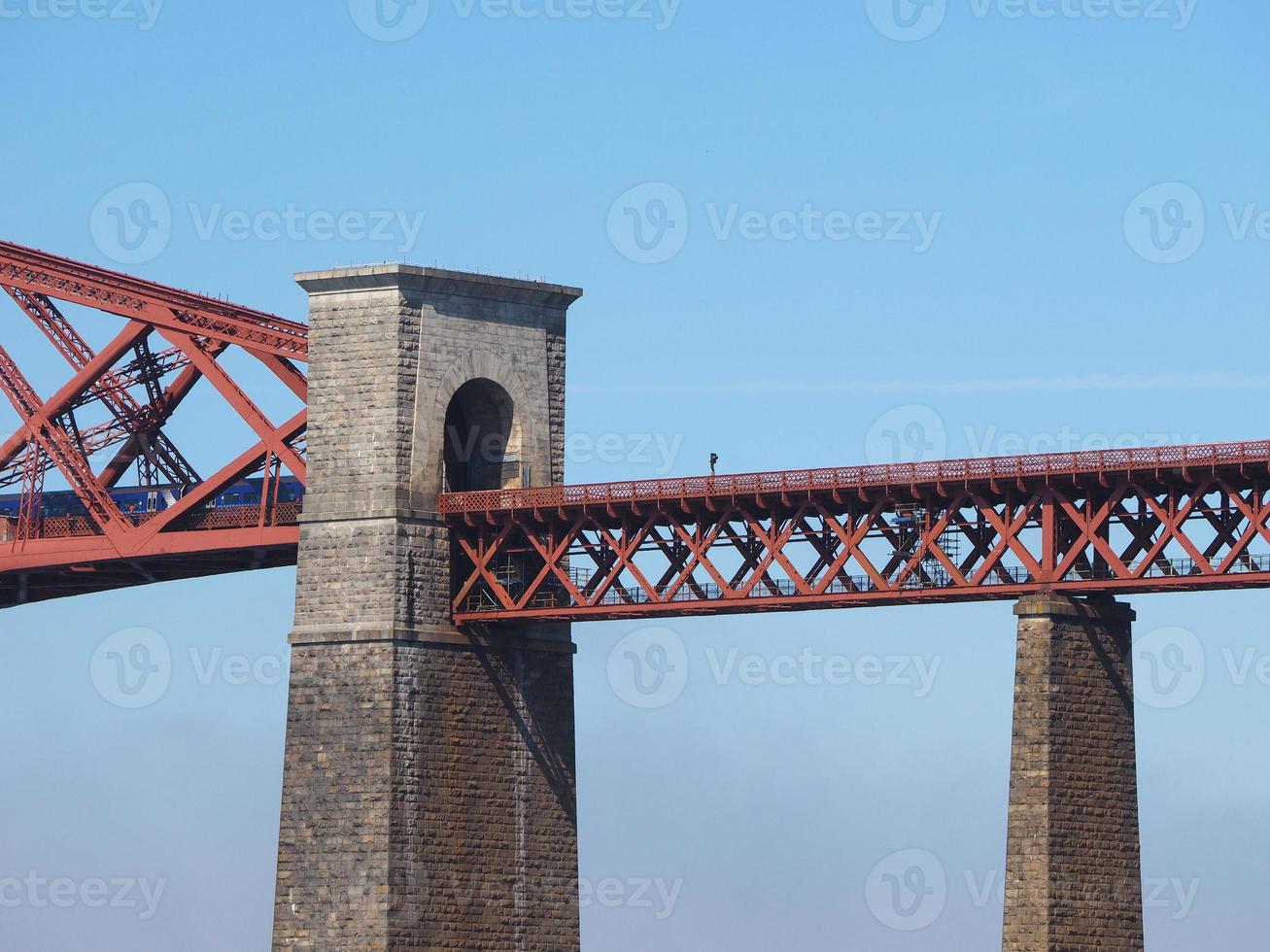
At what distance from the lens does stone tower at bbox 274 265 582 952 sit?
13175cm

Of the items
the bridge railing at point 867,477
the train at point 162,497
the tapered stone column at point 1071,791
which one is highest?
the train at point 162,497

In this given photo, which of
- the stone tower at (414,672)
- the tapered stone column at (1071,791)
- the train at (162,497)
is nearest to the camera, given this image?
the tapered stone column at (1071,791)

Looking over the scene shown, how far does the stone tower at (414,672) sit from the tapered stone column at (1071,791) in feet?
75.1

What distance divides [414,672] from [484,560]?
15.8 feet

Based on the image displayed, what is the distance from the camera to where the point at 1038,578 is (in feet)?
392

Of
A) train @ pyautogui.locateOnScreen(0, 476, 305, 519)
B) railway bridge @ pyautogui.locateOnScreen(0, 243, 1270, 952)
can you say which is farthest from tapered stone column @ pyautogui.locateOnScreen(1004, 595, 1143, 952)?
train @ pyautogui.locateOnScreen(0, 476, 305, 519)

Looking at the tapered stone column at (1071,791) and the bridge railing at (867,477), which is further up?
the bridge railing at (867,477)

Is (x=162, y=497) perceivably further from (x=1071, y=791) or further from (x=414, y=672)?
(x=1071, y=791)

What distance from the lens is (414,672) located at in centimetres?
13262

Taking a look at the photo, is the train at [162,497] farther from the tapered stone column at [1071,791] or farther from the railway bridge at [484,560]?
the tapered stone column at [1071,791]

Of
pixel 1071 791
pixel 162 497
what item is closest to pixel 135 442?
pixel 162 497

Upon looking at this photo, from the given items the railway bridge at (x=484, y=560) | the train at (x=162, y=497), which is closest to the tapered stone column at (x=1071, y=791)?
the railway bridge at (x=484, y=560)

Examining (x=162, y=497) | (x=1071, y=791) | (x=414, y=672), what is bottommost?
(x=1071, y=791)

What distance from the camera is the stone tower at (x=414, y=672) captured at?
5187 inches
